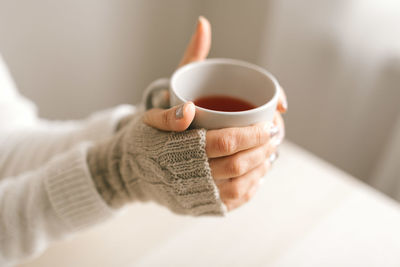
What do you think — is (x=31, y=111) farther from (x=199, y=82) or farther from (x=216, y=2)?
(x=216, y=2)

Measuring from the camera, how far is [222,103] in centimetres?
53

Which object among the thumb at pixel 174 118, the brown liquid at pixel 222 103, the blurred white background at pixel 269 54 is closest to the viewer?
the thumb at pixel 174 118

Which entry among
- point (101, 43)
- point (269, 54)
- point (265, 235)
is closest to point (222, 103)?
Result: point (265, 235)

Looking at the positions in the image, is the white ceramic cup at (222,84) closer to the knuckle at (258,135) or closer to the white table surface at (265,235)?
the knuckle at (258,135)

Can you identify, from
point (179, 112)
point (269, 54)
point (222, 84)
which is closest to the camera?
point (179, 112)

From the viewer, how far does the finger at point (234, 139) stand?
401 mm

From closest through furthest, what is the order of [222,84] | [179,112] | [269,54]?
[179,112] < [222,84] < [269,54]

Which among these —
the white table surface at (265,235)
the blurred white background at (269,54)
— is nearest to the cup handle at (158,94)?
the white table surface at (265,235)

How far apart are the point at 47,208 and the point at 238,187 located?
0.33m

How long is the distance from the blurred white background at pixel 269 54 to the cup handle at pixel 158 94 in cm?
70

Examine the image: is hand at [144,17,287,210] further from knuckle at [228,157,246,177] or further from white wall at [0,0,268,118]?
white wall at [0,0,268,118]

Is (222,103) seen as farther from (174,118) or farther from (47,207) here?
(47,207)

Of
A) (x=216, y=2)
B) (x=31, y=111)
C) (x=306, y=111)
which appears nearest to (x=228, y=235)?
(x=31, y=111)

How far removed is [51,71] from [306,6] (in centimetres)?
93
